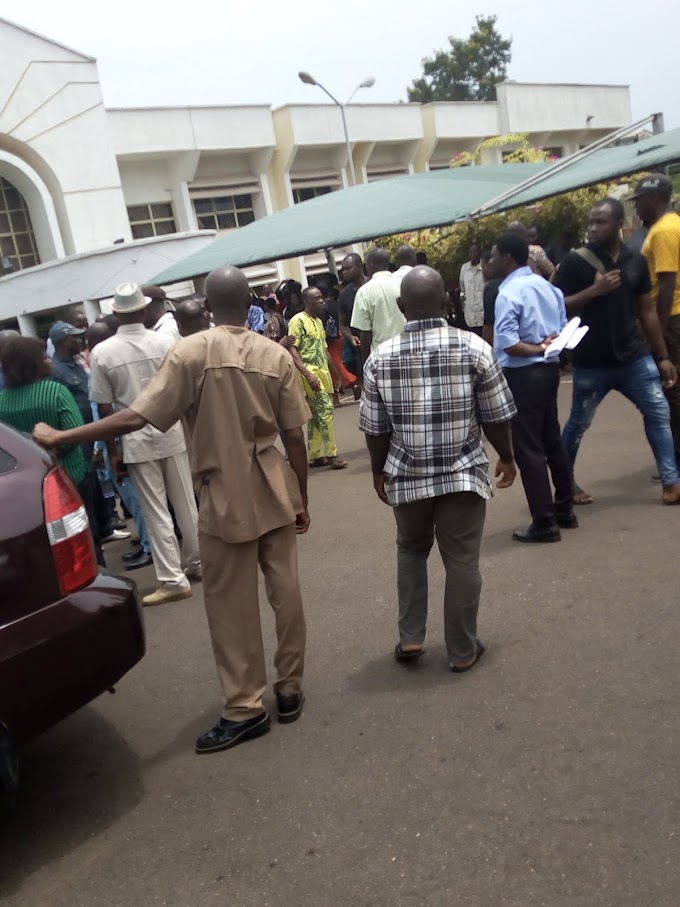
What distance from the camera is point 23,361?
15.9 ft

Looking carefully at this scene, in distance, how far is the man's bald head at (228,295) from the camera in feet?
12.1

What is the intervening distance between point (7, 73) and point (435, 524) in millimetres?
25810

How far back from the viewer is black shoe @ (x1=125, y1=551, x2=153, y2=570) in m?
6.84

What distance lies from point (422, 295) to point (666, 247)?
260cm

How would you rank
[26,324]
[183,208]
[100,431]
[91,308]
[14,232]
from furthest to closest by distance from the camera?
[183,208] < [14,232] < [26,324] < [91,308] < [100,431]

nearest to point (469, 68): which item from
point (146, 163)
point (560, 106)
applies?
point (560, 106)

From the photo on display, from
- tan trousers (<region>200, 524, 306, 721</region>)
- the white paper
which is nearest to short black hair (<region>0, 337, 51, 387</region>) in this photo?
tan trousers (<region>200, 524, 306, 721</region>)

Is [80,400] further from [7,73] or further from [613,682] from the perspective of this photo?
[7,73]

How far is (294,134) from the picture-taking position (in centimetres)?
3253

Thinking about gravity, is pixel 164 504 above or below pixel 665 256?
below

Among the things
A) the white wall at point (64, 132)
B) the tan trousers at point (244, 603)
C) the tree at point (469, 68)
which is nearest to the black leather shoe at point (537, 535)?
the tan trousers at point (244, 603)

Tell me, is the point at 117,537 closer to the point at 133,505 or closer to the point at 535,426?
the point at 133,505

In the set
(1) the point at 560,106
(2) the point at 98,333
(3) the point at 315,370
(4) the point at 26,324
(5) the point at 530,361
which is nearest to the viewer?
(5) the point at 530,361

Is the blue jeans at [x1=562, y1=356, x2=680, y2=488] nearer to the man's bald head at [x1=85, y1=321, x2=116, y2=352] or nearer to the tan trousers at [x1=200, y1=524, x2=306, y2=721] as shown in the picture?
the tan trousers at [x1=200, y1=524, x2=306, y2=721]
